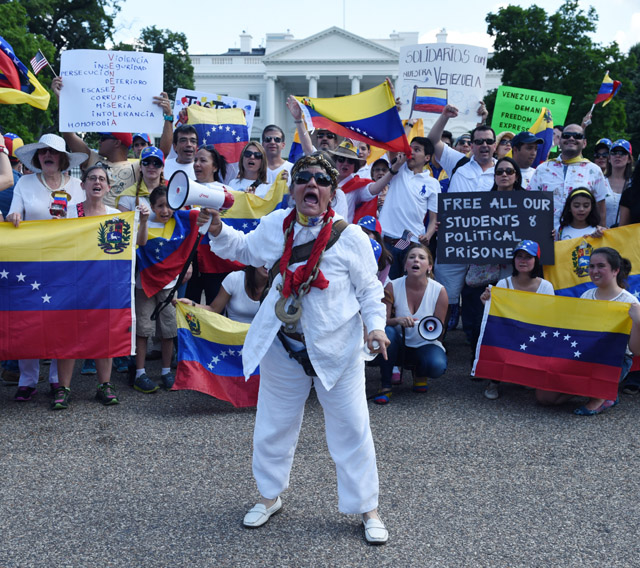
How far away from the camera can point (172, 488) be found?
4047mm

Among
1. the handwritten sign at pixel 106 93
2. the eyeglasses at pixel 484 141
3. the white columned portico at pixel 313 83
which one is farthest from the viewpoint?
the white columned portico at pixel 313 83

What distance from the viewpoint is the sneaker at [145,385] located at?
5.95 meters

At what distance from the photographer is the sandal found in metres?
5.75

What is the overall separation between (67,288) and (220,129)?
3.52 meters

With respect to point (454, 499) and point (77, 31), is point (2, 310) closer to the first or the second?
point (454, 499)

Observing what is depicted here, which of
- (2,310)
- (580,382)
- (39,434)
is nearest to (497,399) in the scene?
(580,382)

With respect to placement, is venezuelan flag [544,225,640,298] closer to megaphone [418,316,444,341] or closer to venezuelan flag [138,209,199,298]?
megaphone [418,316,444,341]

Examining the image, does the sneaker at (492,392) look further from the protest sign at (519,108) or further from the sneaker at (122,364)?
the protest sign at (519,108)

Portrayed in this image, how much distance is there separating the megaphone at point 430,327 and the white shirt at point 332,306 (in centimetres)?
250

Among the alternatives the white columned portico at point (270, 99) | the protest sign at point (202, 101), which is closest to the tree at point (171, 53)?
the white columned portico at point (270, 99)

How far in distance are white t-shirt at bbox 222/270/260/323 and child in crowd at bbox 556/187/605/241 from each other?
317 cm

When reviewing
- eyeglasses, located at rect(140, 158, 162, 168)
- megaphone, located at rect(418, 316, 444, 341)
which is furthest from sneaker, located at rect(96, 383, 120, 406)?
megaphone, located at rect(418, 316, 444, 341)

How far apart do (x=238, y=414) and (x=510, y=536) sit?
8.34 feet

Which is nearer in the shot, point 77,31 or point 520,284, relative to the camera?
point 520,284
